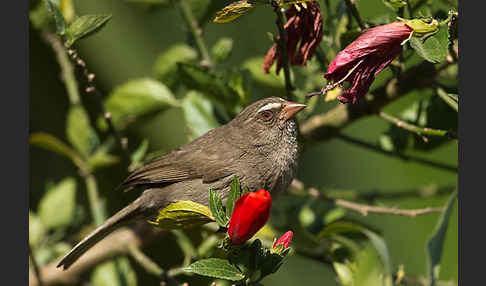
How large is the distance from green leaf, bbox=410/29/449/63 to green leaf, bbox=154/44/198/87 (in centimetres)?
159

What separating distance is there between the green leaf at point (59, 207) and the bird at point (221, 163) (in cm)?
60

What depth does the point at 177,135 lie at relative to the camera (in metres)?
3.94

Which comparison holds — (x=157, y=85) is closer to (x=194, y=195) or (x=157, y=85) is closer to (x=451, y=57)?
(x=194, y=195)

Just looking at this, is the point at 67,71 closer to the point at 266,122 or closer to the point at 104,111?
the point at 104,111

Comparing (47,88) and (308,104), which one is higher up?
(47,88)

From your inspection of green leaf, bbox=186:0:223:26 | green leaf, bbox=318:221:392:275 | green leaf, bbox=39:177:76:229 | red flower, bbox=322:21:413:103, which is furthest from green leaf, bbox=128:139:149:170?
red flower, bbox=322:21:413:103

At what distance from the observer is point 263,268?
1782 millimetres

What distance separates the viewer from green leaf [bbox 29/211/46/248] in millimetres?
3439

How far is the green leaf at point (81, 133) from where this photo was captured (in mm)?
3332

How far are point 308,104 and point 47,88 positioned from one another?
184 centimetres

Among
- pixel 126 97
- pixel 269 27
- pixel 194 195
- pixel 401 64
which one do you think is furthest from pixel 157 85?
pixel 401 64

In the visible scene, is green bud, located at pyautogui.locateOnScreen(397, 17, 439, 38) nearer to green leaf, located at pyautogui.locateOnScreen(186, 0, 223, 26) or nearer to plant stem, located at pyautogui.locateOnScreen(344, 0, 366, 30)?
plant stem, located at pyautogui.locateOnScreen(344, 0, 366, 30)

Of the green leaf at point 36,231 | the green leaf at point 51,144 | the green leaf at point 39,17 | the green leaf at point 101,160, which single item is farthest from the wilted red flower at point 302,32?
the green leaf at point 36,231

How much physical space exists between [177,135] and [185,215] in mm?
2086
